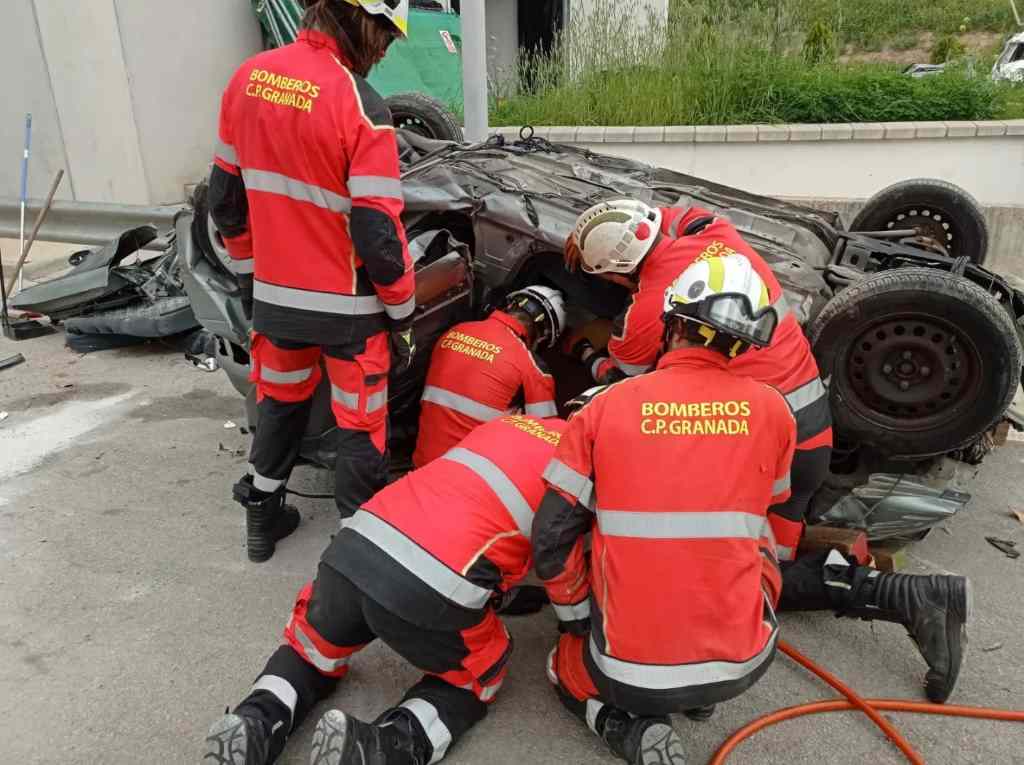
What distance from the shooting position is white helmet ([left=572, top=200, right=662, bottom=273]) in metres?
2.88

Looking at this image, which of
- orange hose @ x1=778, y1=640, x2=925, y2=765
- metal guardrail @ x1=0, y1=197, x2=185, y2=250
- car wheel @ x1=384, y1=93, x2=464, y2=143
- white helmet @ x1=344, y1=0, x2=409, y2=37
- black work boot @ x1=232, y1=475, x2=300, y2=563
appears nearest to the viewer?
orange hose @ x1=778, y1=640, x2=925, y2=765

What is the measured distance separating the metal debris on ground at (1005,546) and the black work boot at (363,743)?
2.46 meters

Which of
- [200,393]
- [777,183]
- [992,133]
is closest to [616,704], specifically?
[200,393]

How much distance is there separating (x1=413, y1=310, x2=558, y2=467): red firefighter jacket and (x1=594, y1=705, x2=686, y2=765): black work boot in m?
1.16

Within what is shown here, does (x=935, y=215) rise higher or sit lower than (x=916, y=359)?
higher

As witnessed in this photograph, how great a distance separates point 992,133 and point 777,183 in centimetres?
160

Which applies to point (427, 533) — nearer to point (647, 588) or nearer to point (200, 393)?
point (647, 588)

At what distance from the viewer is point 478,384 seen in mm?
2955

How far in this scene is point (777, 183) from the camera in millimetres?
6473

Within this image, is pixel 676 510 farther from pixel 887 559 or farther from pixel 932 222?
pixel 932 222

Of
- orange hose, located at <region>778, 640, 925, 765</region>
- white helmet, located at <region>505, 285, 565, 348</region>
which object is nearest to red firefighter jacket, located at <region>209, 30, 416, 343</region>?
white helmet, located at <region>505, 285, 565, 348</region>

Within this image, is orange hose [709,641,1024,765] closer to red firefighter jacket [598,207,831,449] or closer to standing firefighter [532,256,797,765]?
standing firefighter [532,256,797,765]

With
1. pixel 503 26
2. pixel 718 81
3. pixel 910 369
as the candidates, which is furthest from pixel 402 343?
pixel 503 26

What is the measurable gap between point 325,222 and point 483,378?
0.80 metres
